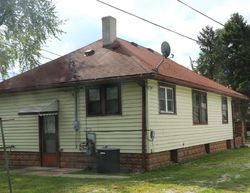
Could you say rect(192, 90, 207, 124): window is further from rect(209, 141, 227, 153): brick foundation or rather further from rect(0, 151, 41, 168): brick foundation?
rect(0, 151, 41, 168): brick foundation

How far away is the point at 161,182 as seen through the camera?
1209 cm

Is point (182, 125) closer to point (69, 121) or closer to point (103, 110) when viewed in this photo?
point (103, 110)

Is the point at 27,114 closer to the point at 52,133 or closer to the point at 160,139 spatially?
the point at 52,133

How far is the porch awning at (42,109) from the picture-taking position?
53.3ft

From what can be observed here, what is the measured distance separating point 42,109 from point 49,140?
155cm

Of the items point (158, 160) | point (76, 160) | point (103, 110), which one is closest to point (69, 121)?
point (76, 160)

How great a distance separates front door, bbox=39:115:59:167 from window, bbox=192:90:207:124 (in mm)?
6042

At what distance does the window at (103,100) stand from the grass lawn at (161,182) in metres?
2.67

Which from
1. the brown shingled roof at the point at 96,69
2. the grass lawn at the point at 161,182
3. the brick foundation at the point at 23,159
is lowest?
the grass lawn at the point at 161,182

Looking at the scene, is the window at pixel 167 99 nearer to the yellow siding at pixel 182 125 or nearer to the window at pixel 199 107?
the yellow siding at pixel 182 125

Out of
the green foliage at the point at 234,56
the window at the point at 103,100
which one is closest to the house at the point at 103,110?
the window at the point at 103,100

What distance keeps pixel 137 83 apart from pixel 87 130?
261 centimetres

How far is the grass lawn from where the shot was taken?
11016 mm

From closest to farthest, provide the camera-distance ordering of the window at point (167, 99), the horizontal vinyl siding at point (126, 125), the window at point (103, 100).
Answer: the horizontal vinyl siding at point (126, 125) → the window at point (103, 100) → the window at point (167, 99)
